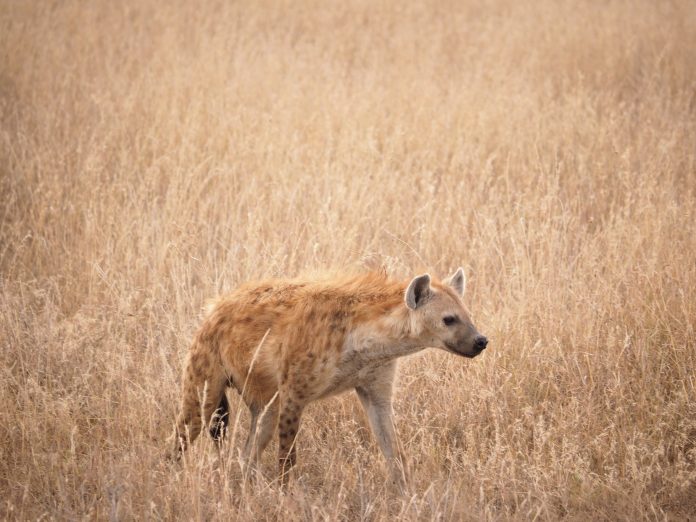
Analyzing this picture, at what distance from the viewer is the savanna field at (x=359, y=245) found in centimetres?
332

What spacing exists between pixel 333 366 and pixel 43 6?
8982 millimetres

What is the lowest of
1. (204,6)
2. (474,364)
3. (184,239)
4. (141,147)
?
(474,364)

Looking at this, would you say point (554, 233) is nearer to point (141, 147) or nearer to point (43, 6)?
point (141, 147)

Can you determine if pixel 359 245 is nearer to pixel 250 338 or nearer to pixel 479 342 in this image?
pixel 250 338

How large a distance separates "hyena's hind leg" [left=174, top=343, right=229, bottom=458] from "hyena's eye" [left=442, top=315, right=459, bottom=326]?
998 millimetres

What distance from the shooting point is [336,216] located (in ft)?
17.1

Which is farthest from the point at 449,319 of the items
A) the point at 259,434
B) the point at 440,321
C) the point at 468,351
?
the point at 259,434

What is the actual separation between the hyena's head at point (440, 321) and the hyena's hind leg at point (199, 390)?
89cm

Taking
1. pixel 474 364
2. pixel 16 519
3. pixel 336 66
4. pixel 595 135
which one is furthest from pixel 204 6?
pixel 16 519

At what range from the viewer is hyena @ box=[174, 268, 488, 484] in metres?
3.26

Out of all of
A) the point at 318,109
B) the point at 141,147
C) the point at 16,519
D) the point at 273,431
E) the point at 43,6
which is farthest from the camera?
the point at 43,6

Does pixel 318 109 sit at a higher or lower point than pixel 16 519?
higher

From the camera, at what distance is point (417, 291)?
10.8 feet

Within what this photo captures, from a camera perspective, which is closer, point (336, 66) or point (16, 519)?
point (16, 519)
